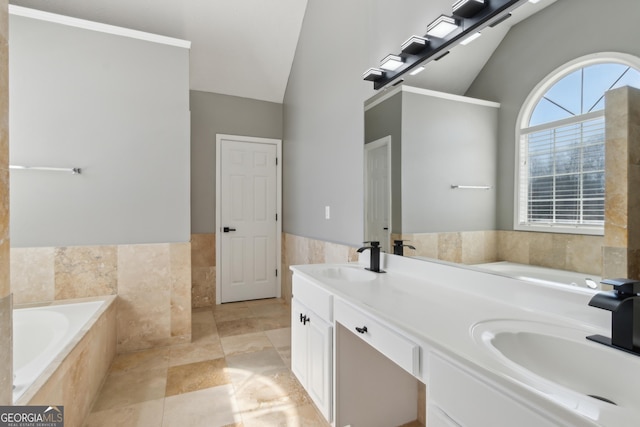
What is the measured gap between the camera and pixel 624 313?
0.83 m

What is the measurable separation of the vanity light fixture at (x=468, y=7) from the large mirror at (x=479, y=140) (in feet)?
0.38

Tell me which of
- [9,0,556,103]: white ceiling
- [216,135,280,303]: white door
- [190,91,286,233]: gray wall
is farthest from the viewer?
[216,135,280,303]: white door

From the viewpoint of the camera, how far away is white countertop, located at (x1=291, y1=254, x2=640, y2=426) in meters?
0.64

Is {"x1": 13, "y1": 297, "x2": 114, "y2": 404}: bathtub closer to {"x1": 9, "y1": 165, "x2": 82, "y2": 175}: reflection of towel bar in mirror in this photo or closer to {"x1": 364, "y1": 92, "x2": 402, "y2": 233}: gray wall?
{"x1": 9, "y1": 165, "x2": 82, "y2": 175}: reflection of towel bar in mirror

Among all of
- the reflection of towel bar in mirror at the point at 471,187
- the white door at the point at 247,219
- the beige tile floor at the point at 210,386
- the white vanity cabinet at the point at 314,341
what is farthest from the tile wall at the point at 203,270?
the reflection of towel bar in mirror at the point at 471,187

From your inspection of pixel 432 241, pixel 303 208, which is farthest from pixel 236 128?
pixel 432 241

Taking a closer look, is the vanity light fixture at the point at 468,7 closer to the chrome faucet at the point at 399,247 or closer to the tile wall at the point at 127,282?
the chrome faucet at the point at 399,247

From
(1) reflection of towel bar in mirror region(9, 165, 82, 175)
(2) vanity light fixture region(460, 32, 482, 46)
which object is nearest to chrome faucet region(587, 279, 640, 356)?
(2) vanity light fixture region(460, 32, 482, 46)

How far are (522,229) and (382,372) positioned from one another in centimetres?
100

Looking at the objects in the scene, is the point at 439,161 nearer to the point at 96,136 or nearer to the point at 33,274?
the point at 96,136

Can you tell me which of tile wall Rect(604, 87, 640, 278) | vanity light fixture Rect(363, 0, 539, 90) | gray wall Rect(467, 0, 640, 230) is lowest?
tile wall Rect(604, 87, 640, 278)

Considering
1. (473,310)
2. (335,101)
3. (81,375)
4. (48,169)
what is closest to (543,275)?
(473,310)

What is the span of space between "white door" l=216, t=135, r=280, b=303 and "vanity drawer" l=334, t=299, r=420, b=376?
2.74 meters

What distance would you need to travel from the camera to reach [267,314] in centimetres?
360
